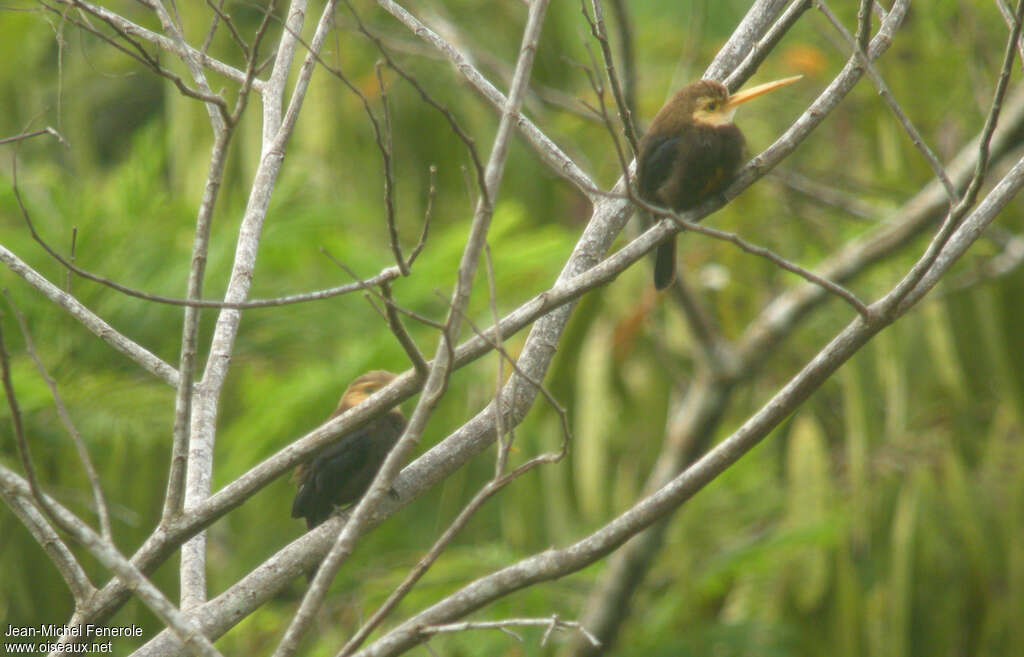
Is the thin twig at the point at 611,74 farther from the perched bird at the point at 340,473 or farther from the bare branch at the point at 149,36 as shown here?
the perched bird at the point at 340,473

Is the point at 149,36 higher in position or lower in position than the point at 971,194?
higher

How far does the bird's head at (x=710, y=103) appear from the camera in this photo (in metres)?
3.28

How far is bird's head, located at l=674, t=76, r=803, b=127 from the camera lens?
3279 mm

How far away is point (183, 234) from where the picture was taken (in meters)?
5.88

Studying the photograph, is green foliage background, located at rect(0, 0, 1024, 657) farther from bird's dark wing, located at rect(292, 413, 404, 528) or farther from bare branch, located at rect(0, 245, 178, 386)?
bare branch, located at rect(0, 245, 178, 386)

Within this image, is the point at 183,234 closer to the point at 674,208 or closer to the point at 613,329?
the point at 613,329

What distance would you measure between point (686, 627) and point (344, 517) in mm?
3284

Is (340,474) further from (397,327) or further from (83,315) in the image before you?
(397,327)

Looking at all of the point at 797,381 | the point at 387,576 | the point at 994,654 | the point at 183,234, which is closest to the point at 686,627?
the point at 387,576

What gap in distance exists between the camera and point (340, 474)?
12.2ft

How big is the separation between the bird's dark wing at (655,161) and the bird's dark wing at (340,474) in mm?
1150

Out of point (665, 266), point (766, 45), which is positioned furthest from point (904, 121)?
point (665, 266)

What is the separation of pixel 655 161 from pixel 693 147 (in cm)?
20

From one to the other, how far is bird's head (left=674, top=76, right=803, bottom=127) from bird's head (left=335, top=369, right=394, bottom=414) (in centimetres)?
137
